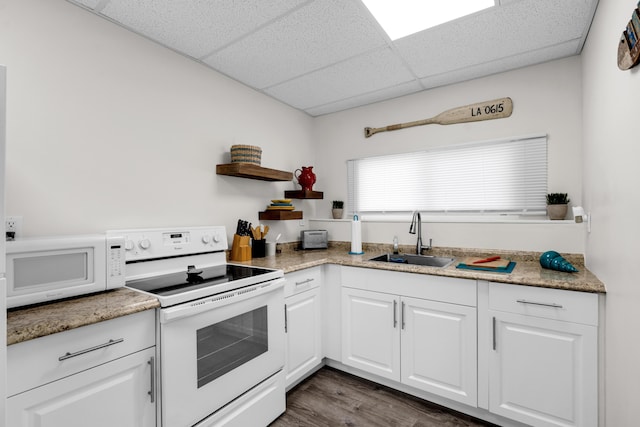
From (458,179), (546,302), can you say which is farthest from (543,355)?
(458,179)

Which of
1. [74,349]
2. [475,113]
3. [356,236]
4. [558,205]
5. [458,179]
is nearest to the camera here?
[74,349]

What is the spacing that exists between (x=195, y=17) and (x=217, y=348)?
1782mm

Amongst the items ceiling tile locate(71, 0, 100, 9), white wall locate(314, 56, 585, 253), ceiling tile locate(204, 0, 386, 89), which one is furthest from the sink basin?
A: ceiling tile locate(71, 0, 100, 9)

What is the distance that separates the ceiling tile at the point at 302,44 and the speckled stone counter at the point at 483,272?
1.44 metres

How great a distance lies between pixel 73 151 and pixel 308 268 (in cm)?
155

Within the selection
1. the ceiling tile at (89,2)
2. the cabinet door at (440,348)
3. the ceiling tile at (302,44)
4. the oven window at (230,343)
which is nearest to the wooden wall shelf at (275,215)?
the oven window at (230,343)

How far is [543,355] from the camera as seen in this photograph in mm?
1623

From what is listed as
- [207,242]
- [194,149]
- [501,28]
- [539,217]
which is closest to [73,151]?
[194,149]

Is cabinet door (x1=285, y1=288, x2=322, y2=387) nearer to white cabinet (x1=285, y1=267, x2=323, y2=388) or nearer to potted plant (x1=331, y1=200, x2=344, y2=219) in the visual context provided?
white cabinet (x1=285, y1=267, x2=323, y2=388)

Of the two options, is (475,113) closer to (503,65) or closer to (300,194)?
(503,65)

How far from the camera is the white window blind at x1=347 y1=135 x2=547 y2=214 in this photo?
2.29 metres

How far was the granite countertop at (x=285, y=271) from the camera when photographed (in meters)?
1.04

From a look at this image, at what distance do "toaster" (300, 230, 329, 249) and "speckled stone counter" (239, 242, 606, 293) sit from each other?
9cm

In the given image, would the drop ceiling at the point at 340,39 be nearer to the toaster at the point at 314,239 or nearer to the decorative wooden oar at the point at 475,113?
the decorative wooden oar at the point at 475,113
